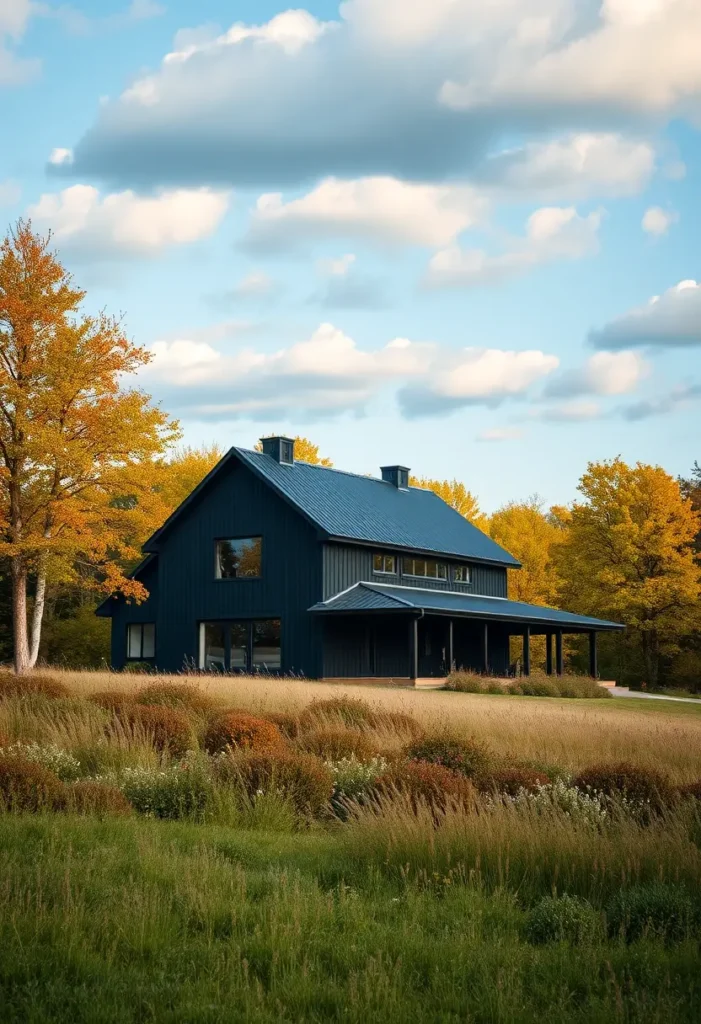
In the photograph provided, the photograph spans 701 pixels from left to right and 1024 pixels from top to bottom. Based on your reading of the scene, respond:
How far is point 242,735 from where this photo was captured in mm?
14359

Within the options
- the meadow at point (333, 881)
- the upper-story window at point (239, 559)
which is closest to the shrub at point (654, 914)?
the meadow at point (333, 881)

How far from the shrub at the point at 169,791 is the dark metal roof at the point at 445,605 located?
73.3 ft

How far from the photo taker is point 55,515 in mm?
32594

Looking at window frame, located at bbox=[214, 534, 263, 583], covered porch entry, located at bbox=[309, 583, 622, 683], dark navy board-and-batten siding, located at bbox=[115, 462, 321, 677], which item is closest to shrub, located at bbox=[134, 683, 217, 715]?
covered porch entry, located at bbox=[309, 583, 622, 683]

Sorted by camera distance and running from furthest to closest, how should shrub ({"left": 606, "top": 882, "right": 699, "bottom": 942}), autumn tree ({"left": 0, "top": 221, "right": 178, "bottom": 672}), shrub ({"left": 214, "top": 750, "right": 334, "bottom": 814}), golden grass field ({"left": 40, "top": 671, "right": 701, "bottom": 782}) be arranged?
1. autumn tree ({"left": 0, "top": 221, "right": 178, "bottom": 672})
2. golden grass field ({"left": 40, "top": 671, "right": 701, "bottom": 782})
3. shrub ({"left": 214, "top": 750, "right": 334, "bottom": 814})
4. shrub ({"left": 606, "top": 882, "right": 699, "bottom": 942})

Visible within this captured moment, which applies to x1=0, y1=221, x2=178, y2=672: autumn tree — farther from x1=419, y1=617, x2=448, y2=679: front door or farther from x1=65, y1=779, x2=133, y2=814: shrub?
x1=65, y1=779, x2=133, y2=814: shrub

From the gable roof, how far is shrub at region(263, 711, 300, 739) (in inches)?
775

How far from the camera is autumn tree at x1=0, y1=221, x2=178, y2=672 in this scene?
3222cm

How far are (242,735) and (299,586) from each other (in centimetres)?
2311

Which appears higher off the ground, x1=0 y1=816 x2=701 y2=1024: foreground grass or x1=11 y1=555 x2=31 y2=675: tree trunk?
x1=11 y1=555 x2=31 y2=675: tree trunk

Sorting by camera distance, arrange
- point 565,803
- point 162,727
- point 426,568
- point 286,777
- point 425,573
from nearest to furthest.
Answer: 1. point 565,803
2. point 286,777
3. point 162,727
4. point 425,573
5. point 426,568

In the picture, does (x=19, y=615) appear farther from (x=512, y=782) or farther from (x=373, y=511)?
(x=512, y=782)

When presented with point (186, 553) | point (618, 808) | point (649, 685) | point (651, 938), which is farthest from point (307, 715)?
point (649, 685)

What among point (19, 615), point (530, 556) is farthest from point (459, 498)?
point (19, 615)
